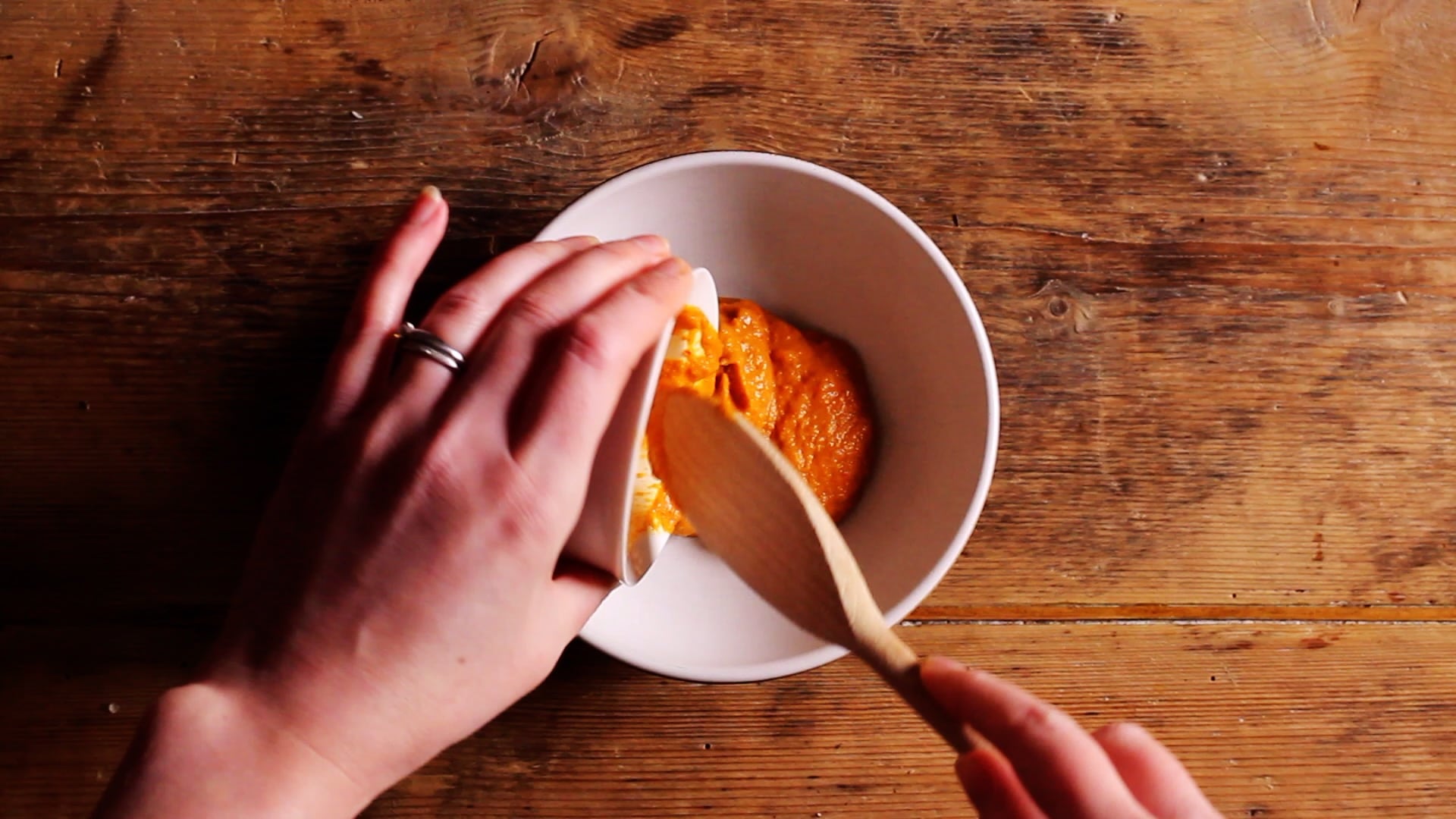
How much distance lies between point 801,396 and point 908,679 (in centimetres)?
32

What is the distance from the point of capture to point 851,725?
0.84m

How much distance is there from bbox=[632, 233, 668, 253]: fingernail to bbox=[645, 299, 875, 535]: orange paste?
0.41 ft

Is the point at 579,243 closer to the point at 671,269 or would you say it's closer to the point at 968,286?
the point at 671,269

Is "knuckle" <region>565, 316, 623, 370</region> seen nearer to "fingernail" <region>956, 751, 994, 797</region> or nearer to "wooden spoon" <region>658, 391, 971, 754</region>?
"wooden spoon" <region>658, 391, 971, 754</region>

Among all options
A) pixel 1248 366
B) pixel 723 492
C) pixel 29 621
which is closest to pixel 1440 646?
pixel 1248 366

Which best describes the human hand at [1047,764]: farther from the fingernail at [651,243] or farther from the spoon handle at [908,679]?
the fingernail at [651,243]

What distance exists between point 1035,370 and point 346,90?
0.63 meters

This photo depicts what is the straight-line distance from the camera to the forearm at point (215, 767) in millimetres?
518

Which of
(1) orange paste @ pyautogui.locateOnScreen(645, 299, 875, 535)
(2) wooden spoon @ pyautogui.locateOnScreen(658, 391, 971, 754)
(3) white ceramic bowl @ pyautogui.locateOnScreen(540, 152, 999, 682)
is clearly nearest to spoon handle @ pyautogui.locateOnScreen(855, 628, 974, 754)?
(2) wooden spoon @ pyautogui.locateOnScreen(658, 391, 971, 754)

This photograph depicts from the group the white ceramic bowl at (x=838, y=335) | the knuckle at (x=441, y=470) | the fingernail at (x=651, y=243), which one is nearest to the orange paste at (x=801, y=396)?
the white ceramic bowl at (x=838, y=335)

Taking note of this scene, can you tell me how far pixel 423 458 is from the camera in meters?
0.56

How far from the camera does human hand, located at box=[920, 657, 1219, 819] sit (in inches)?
19.5

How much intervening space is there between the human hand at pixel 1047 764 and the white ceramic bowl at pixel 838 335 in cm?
17

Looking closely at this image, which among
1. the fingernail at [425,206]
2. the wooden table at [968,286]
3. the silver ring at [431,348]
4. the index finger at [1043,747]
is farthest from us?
the wooden table at [968,286]
